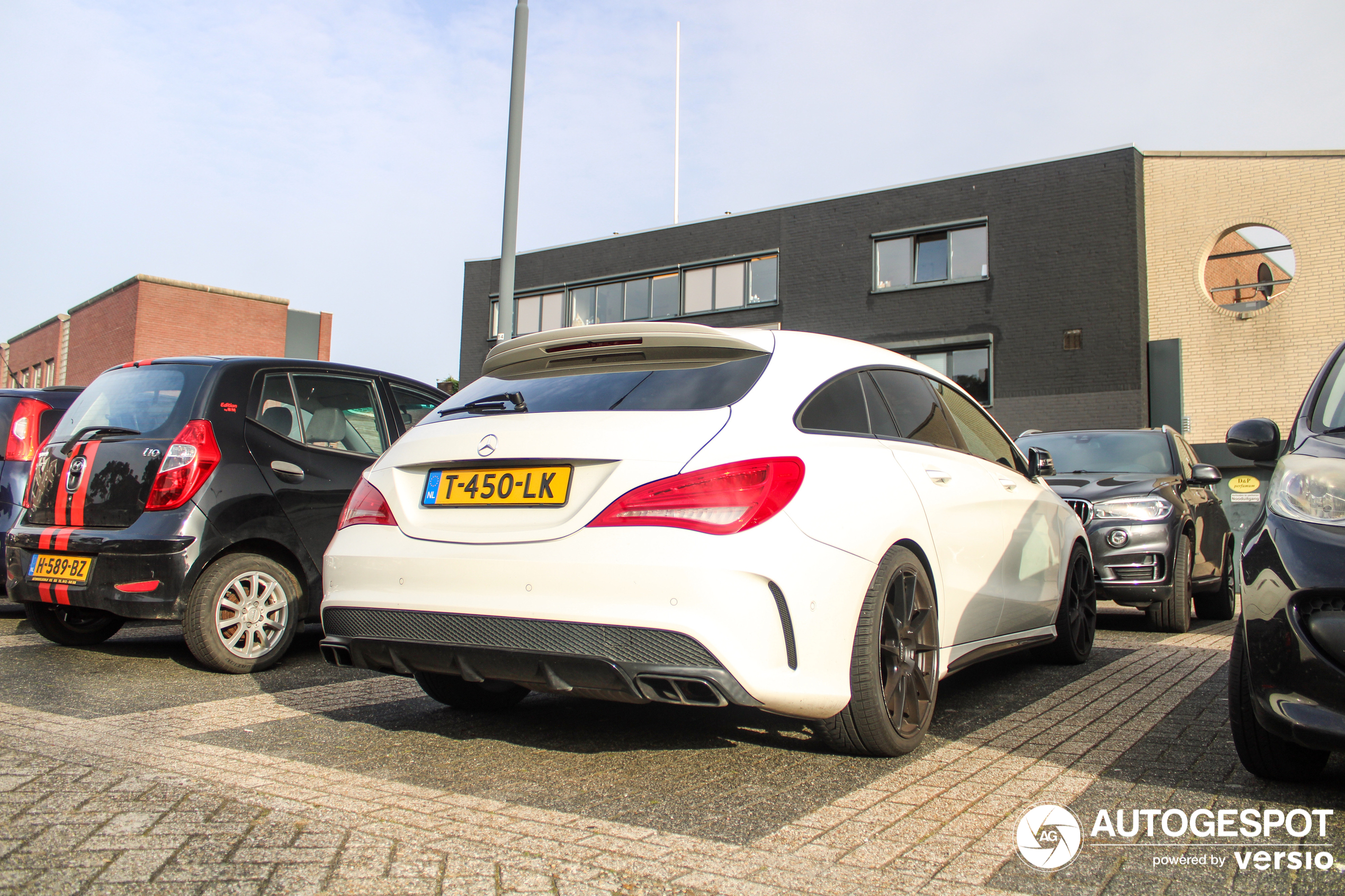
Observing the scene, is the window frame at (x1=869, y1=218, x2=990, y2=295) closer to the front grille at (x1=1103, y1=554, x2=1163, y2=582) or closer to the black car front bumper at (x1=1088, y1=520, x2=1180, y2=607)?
the black car front bumper at (x1=1088, y1=520, x2=1180, y2=607)

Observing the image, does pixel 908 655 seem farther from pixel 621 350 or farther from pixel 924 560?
pixel 621 350

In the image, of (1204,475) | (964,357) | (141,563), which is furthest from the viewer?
(964,357)

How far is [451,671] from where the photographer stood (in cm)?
320

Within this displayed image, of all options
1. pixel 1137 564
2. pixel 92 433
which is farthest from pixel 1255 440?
pixel 92 433

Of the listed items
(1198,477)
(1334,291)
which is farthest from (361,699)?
(1334,291)

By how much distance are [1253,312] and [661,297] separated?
15.1m

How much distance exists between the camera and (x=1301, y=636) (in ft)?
9.01

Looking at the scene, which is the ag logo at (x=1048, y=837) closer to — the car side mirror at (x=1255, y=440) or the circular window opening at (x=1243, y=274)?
the car side mirror at (x=1255, y=440)

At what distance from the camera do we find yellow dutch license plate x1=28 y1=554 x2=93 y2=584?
5047mm

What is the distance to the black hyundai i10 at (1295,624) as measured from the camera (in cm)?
268

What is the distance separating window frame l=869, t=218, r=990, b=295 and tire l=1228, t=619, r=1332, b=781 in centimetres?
2180

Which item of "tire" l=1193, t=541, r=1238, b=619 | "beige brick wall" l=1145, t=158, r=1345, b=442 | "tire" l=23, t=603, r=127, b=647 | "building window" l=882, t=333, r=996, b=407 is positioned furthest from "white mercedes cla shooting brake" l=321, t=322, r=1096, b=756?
"building window" l=882, t=333, r=996, b=407

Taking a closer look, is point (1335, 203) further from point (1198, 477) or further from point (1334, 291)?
point (1198, 477)

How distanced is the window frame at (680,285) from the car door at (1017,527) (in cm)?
2032
